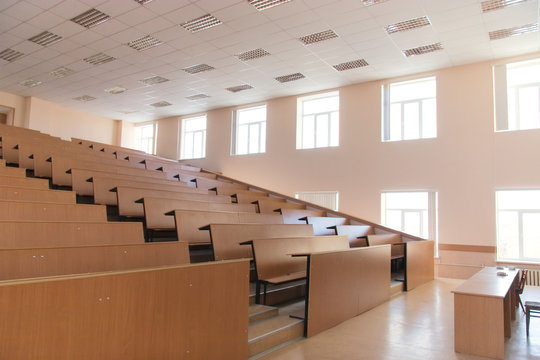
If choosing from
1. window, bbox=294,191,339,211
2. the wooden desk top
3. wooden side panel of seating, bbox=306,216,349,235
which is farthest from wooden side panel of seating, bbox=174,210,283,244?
window, bbox=294,191,339,211

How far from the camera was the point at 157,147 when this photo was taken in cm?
998

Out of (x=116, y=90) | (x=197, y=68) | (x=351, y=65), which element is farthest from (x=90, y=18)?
(x=351, y=65)

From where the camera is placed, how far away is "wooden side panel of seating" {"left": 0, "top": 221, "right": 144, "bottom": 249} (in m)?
1.94

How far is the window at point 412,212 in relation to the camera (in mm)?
6234

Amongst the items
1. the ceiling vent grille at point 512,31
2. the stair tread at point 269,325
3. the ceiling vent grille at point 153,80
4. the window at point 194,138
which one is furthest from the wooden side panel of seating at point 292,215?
the window at point 194,138

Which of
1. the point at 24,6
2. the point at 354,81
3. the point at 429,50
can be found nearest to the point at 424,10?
the point at 429,50

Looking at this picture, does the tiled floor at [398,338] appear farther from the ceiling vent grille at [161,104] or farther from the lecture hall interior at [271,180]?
the ceiling vent grille at [161,104]

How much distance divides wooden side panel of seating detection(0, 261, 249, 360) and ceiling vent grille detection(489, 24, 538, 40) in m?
4.86

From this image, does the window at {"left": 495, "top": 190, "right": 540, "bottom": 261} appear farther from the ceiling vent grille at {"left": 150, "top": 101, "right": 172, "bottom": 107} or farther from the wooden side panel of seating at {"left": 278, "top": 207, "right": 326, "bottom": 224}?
the ceiling vent grille at {"left": 150, "top": 101, "right": 172, "bottom": 107}

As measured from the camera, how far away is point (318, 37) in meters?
5.37

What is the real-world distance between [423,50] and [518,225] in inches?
112

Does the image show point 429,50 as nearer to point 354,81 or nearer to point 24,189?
point 354,81

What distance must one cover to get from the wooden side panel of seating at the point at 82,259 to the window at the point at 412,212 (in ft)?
16.3

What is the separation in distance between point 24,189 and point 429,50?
207 inches
